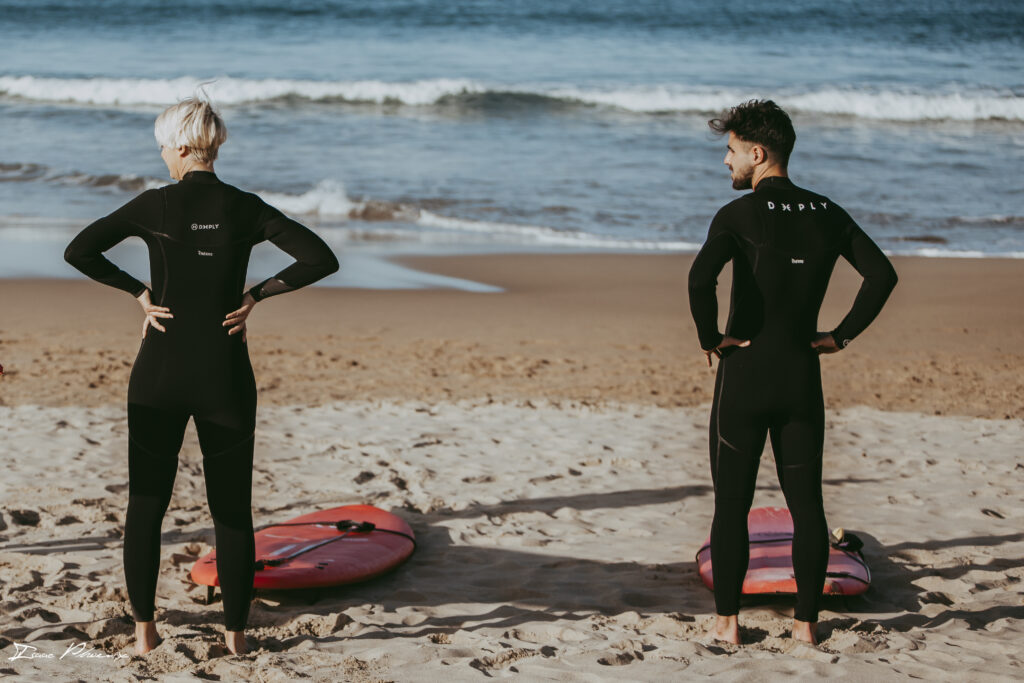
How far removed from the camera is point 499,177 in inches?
611

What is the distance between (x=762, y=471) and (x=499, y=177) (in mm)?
10355

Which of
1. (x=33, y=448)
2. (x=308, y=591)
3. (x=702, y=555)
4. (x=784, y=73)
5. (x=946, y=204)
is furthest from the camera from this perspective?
(x=784, y=73)

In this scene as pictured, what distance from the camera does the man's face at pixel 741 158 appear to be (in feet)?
10.6

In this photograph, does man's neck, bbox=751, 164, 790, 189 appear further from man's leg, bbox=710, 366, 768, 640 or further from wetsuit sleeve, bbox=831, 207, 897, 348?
man's leg, bbox=710, 366, 768, 640

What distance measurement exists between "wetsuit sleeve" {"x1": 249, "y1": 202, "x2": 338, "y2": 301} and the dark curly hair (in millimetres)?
1243

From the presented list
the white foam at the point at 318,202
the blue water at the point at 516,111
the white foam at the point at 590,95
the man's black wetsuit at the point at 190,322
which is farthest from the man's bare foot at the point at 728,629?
the white foam at the point at 590,95

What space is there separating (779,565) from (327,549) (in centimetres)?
181

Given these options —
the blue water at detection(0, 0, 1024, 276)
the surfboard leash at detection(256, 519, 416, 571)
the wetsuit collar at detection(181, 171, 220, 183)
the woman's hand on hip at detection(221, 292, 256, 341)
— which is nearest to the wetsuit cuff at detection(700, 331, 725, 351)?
the woman's hand on hip at detection(221, 292, 256, 341)

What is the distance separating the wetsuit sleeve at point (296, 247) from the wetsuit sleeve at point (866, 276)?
1585mm

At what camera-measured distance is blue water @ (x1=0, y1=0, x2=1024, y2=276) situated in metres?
13.5

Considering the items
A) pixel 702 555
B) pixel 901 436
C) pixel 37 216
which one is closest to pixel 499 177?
pixel 37 216

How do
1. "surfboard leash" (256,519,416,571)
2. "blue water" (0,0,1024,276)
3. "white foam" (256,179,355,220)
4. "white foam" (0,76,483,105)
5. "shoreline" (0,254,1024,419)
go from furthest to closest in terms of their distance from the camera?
1. "white foam" (0,76,483,105)
2. "white foam" (256,179,355,220)
3. "blue water" (0,0,1024,276)
4. "shoreline" (0,254,1024,419)
5. "surfboard leash" (256,519,416,571)

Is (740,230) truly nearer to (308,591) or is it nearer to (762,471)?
(308,591)

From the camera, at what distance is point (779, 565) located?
406 centimetres
